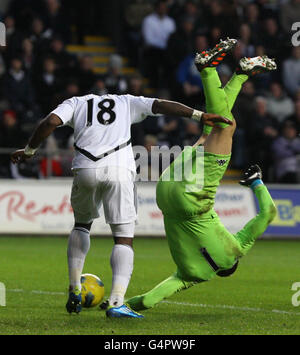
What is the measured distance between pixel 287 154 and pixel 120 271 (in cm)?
1136

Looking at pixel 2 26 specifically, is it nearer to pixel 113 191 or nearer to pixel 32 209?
pixel 32 209

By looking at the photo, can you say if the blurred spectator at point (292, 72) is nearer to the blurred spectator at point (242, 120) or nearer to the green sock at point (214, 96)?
the blurred spectator at point (242, 120)

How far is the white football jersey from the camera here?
8.23 m

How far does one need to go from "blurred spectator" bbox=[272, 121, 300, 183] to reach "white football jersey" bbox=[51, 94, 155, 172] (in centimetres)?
1074

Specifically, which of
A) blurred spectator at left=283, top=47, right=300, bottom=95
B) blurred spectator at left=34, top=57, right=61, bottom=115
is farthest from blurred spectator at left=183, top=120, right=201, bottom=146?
blurred spectator at left=283, top=47, right=300, bottom=95

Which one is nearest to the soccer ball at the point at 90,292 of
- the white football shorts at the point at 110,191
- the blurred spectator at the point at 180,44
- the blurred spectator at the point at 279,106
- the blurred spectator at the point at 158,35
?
the white football shorts at the point at 110,191

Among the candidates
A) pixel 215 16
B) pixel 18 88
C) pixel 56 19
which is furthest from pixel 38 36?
pixel 215 16

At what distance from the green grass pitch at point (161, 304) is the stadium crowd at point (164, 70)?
3.23 meters

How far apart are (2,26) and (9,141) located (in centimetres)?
275

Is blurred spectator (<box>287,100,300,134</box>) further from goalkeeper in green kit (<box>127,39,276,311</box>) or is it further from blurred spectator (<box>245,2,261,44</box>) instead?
goalkeeper in green kit (<box>127,39,276,311</box>)

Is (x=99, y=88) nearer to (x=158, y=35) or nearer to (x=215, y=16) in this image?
(x=158, y=35)

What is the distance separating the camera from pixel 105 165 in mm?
8203

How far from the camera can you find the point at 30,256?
→ 45.9 ft

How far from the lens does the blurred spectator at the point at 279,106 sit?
66.5 feet
